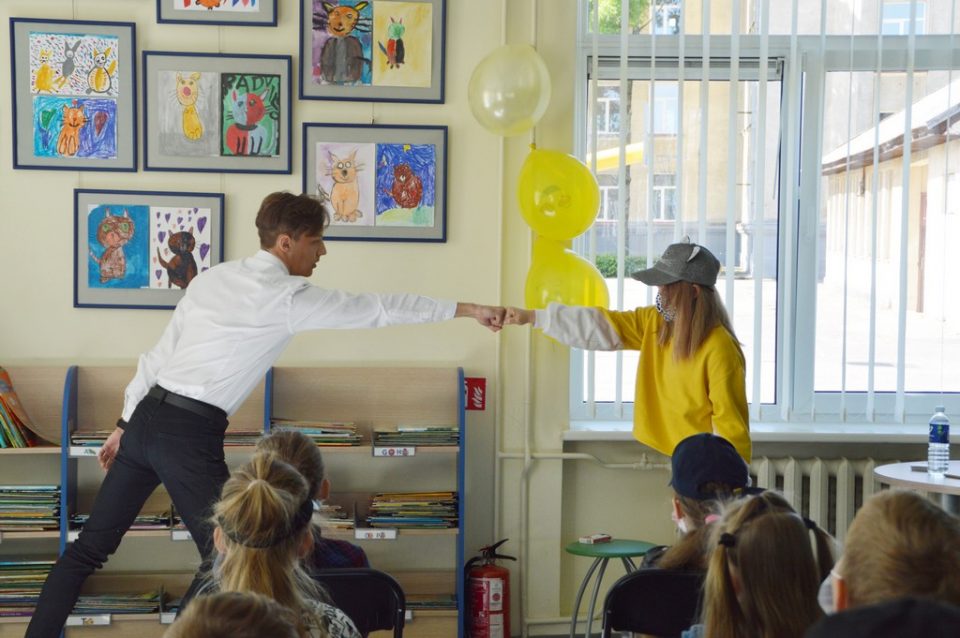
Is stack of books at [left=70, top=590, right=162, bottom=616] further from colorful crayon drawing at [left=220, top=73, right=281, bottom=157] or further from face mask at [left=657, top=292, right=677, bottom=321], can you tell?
face mask at [left=657, top=292, right=677, bottom=321]

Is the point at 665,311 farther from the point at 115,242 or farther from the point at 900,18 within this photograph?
the point at 115,242

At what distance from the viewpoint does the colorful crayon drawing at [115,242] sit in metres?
4.05

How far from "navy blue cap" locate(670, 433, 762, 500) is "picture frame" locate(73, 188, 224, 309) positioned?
2301mm

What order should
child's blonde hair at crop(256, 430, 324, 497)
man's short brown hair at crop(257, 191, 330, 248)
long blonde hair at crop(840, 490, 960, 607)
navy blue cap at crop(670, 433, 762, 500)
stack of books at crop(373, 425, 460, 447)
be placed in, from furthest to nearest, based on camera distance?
1. stack of books at crop(373, 425, 460, 447)
2. man's short brown hair at crop(257, 191, 330, 248)
3. child's blonde hair at crop(256, 430, 324, 497)
4. navy blue cap at crop(670, 433, 762, 500)
5. long blonde hair at crop(840, 490, 960, 607)

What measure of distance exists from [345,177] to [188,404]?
1.27 metres

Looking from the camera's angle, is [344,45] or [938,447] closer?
[938,447]

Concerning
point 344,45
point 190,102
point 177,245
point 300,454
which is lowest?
point 300,454

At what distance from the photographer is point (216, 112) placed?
4.06 m

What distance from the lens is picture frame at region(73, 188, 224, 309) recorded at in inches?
159

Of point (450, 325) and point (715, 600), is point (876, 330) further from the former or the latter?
point (715, 600)

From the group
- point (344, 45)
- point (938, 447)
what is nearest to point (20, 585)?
point (344, 45)

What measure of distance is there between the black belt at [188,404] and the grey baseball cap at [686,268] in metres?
1.40

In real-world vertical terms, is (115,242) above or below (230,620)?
above

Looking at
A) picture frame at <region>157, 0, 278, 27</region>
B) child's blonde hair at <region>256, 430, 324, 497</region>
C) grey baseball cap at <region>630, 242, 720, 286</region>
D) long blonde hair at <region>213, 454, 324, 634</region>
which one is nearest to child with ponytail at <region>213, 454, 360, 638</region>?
long blonde hair at <region>213, 454, 324, 634</region>
